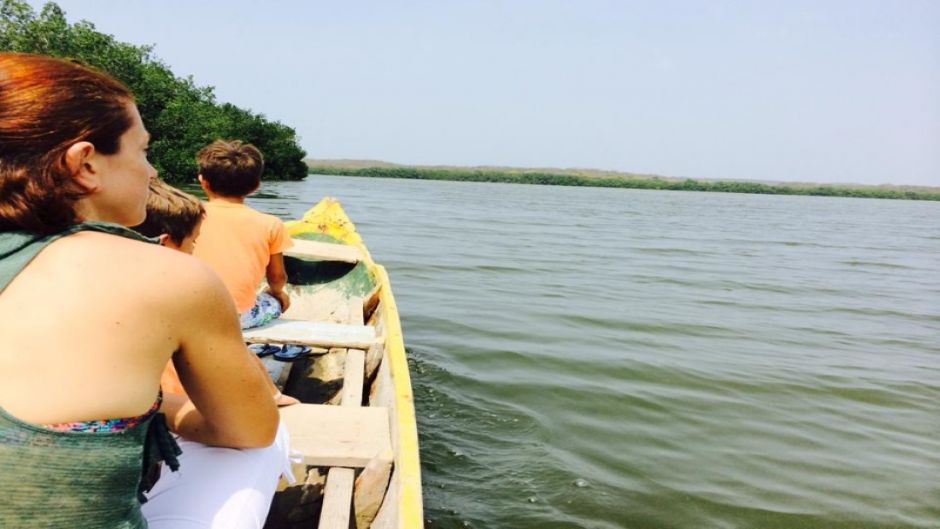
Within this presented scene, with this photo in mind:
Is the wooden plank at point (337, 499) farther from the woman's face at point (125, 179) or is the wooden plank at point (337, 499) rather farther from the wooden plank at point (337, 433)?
the woman's face at point (125, 179)

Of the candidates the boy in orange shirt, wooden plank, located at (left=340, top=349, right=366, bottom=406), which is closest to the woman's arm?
wooden plank, located at (left=340, top=349, right=366, bottom=406)

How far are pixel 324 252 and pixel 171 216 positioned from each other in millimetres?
3975

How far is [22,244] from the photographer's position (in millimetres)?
1187

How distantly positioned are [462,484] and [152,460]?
2969 millimetres

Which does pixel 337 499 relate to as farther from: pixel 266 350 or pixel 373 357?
pixel 266 350

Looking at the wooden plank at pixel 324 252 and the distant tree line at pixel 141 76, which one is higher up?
the distant tree line at pixel 141 76

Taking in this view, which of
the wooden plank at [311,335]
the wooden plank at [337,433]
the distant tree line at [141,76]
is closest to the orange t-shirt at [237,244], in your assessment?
the wooden plank at [311,335]

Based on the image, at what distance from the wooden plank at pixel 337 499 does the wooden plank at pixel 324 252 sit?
4.02m

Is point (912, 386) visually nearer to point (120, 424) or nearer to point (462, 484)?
point (462, 484)

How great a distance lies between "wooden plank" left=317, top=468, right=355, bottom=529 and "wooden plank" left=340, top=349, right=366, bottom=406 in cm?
91

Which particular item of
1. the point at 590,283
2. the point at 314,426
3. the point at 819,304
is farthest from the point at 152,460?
the point at 819,304

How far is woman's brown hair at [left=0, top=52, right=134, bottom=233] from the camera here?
45.5 inches

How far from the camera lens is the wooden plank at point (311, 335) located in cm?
389

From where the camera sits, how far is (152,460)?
1464 millimetres
